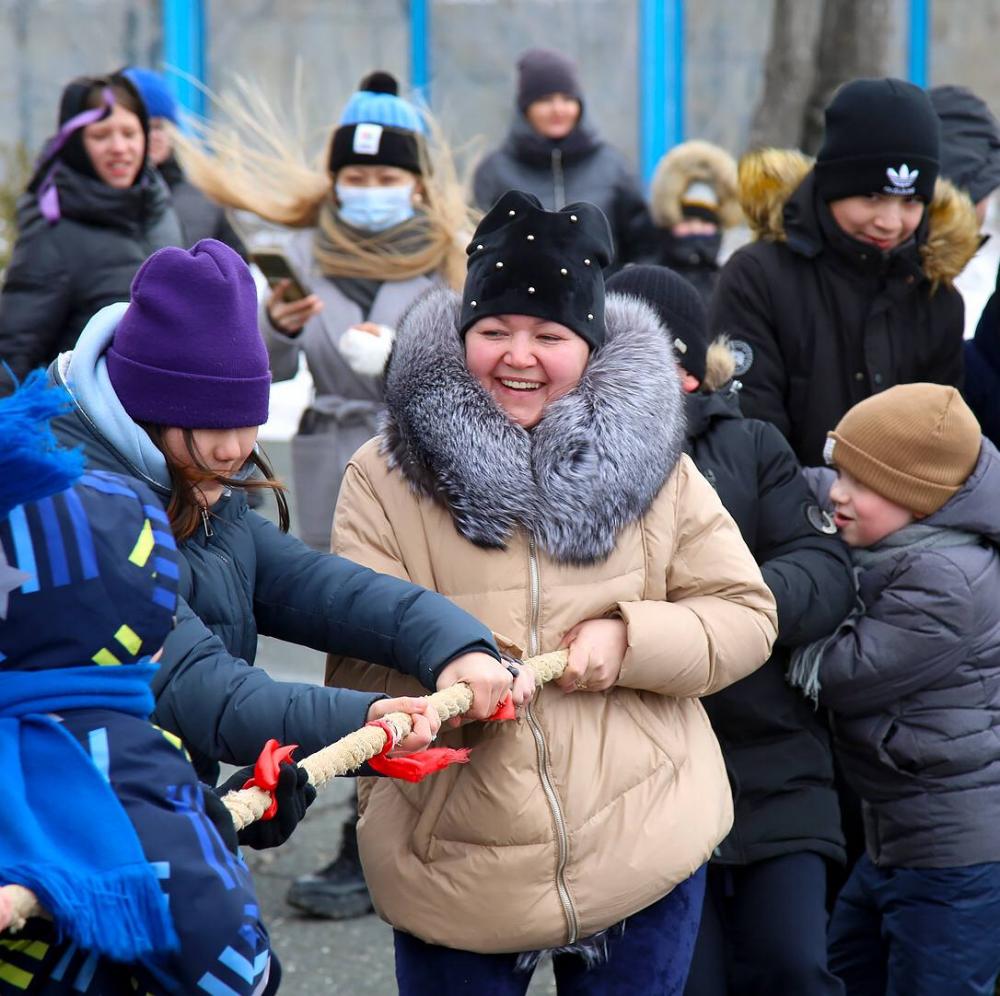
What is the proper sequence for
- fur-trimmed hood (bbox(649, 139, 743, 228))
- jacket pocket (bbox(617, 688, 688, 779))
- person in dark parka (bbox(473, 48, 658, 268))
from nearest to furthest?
jacket pocket (bbox(617, 688, 688, 779)), person in dark parka (bbox(473, 48, 658, 268)), fur-trimmed hood (bbox(649, 139, 743, 228))

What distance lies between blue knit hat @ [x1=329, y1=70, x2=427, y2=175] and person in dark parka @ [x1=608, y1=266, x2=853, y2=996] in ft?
5.16

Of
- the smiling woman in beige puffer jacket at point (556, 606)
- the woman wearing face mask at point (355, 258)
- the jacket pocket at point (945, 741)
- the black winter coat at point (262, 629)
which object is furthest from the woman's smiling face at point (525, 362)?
the woman wearing face mask at point (355, 258)

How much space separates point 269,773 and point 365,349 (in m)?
2.63

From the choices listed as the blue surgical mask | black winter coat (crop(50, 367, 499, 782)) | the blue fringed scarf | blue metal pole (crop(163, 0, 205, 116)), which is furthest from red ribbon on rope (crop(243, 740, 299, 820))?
blue metal pole (crop(163, 0, 205, 116))

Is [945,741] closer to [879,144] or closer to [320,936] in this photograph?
[879,144]

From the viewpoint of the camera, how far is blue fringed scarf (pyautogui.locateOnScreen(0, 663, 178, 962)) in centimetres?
163

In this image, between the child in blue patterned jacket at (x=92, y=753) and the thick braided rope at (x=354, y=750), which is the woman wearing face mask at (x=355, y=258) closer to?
the thick braided rope at (x=354, y=750)

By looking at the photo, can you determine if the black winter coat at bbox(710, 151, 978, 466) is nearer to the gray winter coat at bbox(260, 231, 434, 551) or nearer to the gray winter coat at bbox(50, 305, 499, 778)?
the gray winter coat at bbox(260, 231, 434, 551)

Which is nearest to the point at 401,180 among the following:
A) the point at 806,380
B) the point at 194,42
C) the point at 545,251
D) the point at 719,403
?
the point at 806,380

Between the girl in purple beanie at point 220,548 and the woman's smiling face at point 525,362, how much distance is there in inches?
18.0

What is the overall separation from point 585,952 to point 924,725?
0.97m

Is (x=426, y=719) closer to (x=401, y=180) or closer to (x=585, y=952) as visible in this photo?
(x=585, y=952)

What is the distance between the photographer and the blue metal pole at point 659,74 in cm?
1056

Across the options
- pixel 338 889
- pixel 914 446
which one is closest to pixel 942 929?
pixel 914 446
